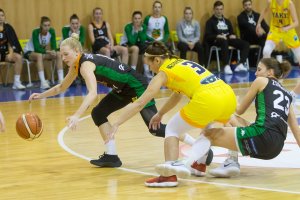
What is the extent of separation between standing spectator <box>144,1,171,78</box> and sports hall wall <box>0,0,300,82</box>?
74cm

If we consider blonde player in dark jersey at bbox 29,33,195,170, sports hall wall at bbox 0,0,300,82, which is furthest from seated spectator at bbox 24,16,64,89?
blonde player in dark jersey at bbox 29,33,195,170

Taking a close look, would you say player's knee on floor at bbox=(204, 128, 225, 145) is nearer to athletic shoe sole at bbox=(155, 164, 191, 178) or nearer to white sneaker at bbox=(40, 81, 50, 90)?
athletic shoe sole at bbox=(155, 164, 191, 178)

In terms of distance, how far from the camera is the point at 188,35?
1734cm

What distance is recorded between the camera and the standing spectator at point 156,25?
17094mm

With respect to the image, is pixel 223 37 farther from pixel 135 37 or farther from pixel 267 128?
pixel 267 128

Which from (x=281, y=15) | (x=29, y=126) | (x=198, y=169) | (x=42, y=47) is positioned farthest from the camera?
(x=42, y=47)

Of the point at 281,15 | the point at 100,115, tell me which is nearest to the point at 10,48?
the point at 281,15

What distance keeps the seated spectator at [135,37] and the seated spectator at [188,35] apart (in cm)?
92

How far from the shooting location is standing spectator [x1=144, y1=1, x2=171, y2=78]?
1709cm

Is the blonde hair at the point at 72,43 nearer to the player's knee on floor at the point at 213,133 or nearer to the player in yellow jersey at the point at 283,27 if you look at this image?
the player's knee on floor at the point at 213,133

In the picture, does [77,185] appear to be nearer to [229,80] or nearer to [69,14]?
[229,80]

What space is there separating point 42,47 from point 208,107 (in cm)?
1004

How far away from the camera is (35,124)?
736 centimetres

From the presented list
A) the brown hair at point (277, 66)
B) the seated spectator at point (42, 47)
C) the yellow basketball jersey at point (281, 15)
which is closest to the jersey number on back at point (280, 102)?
the brown hair at point (277, 66)
